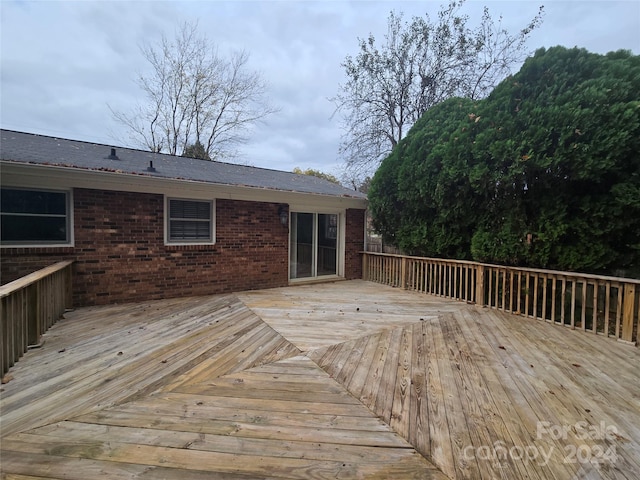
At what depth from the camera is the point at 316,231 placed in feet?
25.8

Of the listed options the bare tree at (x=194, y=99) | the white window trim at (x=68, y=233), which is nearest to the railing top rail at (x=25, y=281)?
the white window trim at (x=68, y=233)

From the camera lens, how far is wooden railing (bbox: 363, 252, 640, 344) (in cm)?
405

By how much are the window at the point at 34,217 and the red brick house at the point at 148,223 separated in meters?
0.01

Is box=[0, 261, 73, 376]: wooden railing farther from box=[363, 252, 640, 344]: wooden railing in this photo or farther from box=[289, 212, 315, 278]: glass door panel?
box=[363, 252, 640, 344]: wooden railing

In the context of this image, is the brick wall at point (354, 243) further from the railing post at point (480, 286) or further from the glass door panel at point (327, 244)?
the railing post at point (480, 286)

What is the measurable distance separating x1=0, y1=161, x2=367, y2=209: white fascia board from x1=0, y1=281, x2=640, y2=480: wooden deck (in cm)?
238

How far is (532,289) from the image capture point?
18.0ft

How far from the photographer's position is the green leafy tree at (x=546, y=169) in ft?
13.7

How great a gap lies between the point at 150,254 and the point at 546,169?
739cm

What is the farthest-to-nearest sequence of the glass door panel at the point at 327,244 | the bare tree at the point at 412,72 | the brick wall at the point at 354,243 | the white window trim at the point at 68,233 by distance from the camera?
the bare tree at the point at 412,72 < the brick wall at the point at 354,243 < the glass door panel at the point at 327,244 < the white window trim at the point at 68,233

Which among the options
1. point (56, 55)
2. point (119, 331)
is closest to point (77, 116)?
point (56, 55)

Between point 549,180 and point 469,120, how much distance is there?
1916mm

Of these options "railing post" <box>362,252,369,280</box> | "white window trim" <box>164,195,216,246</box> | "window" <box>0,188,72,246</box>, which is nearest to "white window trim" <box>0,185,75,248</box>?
"window" <box>0,188,72,246</box>

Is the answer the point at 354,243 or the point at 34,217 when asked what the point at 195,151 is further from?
the point at 34,217
